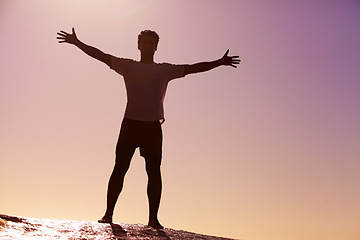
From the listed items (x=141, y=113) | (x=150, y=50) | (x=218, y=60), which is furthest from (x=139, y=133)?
(x=218, y=60)

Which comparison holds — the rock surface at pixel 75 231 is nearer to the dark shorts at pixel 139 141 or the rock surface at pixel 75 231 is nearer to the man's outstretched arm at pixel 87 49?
the dark shorts at pixel 139 141

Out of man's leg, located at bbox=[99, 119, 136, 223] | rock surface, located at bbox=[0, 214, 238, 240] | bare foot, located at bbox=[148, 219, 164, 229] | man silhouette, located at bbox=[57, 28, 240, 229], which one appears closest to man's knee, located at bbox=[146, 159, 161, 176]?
man silhouette, located at bbox=[57, 28, 240, 229]

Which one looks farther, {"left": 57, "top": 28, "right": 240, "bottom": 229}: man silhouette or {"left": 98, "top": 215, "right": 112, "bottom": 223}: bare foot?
{"left": 57, "top": 28, "right": 240, "bottom": 229}: man silhouette

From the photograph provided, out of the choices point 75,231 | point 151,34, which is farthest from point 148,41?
point 75,231

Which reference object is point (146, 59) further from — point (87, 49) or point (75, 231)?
point (75, 231)

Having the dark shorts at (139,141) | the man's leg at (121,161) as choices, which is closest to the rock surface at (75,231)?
the man's leg at (121,161)

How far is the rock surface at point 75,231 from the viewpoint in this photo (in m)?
5.44

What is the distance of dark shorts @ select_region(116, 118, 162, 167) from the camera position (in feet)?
24.5

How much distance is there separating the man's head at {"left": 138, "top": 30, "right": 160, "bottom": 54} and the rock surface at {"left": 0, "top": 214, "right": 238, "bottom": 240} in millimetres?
2831

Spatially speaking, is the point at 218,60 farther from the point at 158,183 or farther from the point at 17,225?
the point at 17,225

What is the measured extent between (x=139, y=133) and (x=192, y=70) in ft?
4.67

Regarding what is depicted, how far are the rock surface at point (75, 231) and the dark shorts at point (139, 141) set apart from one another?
107cm

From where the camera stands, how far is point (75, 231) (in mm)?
5902

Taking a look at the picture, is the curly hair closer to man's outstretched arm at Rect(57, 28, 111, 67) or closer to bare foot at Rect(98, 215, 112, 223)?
man's outstretched arm at Rect(57, 28, 111, 67)
